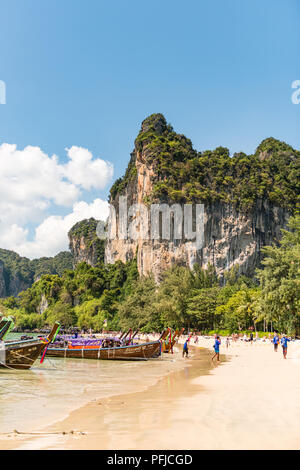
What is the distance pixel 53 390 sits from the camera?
41.6 ft

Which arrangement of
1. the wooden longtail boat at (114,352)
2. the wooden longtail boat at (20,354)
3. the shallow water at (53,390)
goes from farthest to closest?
1. the wooden longtail boat at (114,352)
2. the wooden longtail boat at (20,354)
3. the shallow water at (53,390)

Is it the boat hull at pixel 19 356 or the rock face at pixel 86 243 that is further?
the rock face at pixel 86 243

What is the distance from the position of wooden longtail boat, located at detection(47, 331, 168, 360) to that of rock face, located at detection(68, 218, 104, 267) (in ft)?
356

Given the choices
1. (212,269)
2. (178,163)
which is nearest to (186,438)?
(212,269)

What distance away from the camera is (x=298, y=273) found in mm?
30078

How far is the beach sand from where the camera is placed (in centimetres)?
587

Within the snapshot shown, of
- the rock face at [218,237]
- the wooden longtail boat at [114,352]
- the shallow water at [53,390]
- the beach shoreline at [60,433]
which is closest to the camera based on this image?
the beach shoreline at [60,433]

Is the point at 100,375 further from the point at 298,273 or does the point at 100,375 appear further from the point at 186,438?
the point at 298,273

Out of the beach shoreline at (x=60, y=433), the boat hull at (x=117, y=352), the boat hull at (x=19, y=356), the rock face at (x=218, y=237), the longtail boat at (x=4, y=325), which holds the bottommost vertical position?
the boat hull at (x=117, y=352)

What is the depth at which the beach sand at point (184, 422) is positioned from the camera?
5871 mm

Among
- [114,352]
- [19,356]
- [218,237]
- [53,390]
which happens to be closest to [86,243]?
[218,237]

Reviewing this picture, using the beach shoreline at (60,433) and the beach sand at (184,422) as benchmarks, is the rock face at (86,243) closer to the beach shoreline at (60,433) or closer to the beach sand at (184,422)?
the beach sand at (184,422)

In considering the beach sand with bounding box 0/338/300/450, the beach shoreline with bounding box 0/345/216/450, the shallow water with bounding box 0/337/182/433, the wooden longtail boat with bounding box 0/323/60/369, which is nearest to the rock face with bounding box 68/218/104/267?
the wooden longtail boat with bounding box 0/323/60/369

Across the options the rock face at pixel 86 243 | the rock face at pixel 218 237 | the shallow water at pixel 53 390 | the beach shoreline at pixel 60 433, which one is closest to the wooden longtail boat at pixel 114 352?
the shallow water at pixel 53 390
